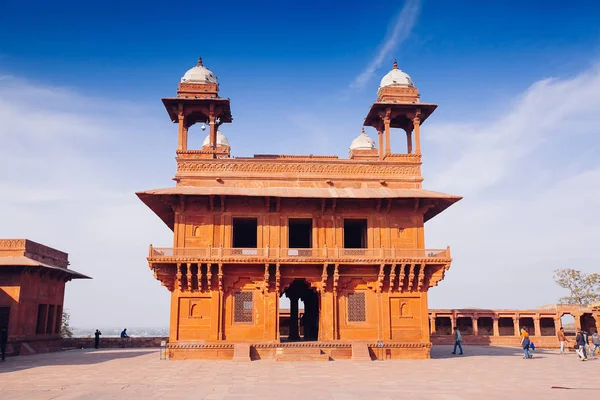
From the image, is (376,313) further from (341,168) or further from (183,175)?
(183,175)

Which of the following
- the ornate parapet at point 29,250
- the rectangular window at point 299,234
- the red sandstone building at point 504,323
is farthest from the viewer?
→ the red sandstone building at point 504,323

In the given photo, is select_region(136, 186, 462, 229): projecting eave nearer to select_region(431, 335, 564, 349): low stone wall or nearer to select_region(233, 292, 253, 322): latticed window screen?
select_region(233, 292, 253, 322): latticed window screen

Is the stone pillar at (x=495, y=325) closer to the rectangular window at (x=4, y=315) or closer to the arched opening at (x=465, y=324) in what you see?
the arched opening at (x=465, y=324)

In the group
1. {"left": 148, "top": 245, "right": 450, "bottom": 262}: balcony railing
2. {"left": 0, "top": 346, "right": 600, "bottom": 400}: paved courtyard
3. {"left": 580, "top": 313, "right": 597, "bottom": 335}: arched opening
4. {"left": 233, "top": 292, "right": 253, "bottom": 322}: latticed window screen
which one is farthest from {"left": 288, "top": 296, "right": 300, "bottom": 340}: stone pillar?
{"left": 580, "top": 313, "right": 597, "bottom": 335}: arched opening

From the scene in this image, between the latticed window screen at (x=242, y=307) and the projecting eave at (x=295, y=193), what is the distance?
4159 millimetres

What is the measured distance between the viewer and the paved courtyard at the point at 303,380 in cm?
1131

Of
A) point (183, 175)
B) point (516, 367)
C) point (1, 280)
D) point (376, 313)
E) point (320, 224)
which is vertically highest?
point (183, 175)


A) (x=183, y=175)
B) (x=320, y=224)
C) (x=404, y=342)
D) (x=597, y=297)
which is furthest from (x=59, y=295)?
(x=597, y=297)

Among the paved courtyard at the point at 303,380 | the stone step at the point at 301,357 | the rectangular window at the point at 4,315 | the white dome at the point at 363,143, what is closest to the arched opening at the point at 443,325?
the white dome at the point at 363,143

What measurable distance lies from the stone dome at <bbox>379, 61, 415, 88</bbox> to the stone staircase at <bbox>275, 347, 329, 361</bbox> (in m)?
12.8

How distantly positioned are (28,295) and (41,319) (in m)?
2.66

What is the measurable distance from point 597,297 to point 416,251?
36545mm

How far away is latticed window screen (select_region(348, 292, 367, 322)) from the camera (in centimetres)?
2178

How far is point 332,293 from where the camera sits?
21.7 meters
